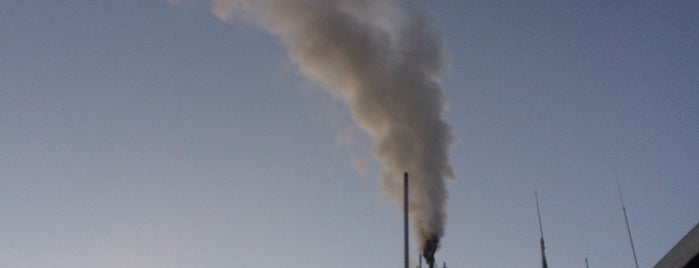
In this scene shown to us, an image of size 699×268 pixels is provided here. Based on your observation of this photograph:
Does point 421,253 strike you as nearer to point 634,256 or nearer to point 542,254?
point 542,254

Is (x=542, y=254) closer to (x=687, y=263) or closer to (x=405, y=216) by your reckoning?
(x=405, y=216)

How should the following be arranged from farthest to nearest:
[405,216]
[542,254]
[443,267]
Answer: [443,267] < [542,254] < [405,216]

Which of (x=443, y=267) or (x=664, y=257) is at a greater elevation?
(x=443, y=267)

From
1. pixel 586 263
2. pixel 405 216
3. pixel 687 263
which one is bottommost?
pixel 687 263

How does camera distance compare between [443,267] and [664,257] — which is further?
[443,267]

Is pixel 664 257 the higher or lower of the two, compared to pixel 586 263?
lower

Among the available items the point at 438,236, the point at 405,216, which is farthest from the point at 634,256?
the point at 405,216

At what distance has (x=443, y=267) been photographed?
99.9ft

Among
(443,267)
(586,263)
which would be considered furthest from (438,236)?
(586,263)

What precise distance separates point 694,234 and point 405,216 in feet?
49.5

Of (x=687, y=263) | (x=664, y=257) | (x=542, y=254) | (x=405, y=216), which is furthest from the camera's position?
(x=542, y=254)

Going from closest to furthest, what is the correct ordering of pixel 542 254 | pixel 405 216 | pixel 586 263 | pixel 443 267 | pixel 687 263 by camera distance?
pixel 687 263 < pixel 405 216 < pixel 542 254 < pixel 443 267 < pixel 586 263

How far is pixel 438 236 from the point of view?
26172 millimetres

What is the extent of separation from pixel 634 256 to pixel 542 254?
406 centimetres
